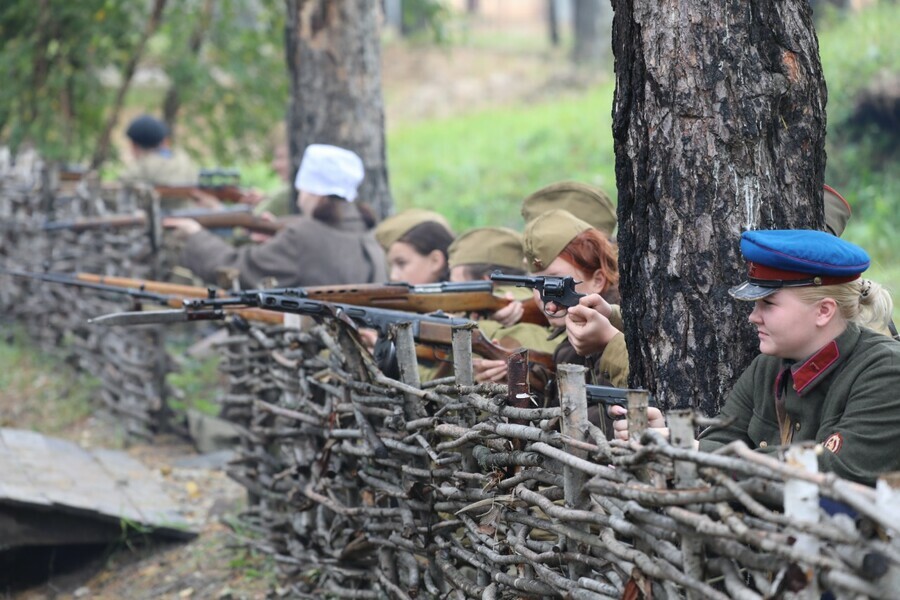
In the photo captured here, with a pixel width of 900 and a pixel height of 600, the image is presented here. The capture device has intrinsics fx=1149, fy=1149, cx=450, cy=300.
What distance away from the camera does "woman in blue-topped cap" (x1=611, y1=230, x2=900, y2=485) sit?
125 inches

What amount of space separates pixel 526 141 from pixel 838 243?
1511 cm

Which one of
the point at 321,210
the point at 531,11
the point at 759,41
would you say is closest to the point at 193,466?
the point at 321,210

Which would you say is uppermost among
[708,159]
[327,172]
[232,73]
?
[232,73]

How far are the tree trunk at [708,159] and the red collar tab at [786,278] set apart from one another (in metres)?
0.52

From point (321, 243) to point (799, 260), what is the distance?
4.91 m

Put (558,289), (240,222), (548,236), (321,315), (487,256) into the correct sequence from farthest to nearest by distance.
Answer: (240,222) → (487,256) → (321,315) → (548,236) → (558,289)

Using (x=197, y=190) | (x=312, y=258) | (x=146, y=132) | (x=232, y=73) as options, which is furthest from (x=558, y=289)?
(x=232, y=73)

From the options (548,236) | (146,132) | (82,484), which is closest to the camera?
(548,236)

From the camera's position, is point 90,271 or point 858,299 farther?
point 90,271

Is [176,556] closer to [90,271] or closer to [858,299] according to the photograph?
[90,271]

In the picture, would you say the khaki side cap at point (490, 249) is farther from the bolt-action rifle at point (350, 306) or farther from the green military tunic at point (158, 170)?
the green military tunic at point (158, 170)

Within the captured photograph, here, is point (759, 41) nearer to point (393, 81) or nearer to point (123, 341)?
point (123, 341)

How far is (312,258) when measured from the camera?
7.80 meters

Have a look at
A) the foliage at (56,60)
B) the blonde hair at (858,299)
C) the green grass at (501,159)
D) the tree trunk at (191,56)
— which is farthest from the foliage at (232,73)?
the blonde hair at (858,299)
